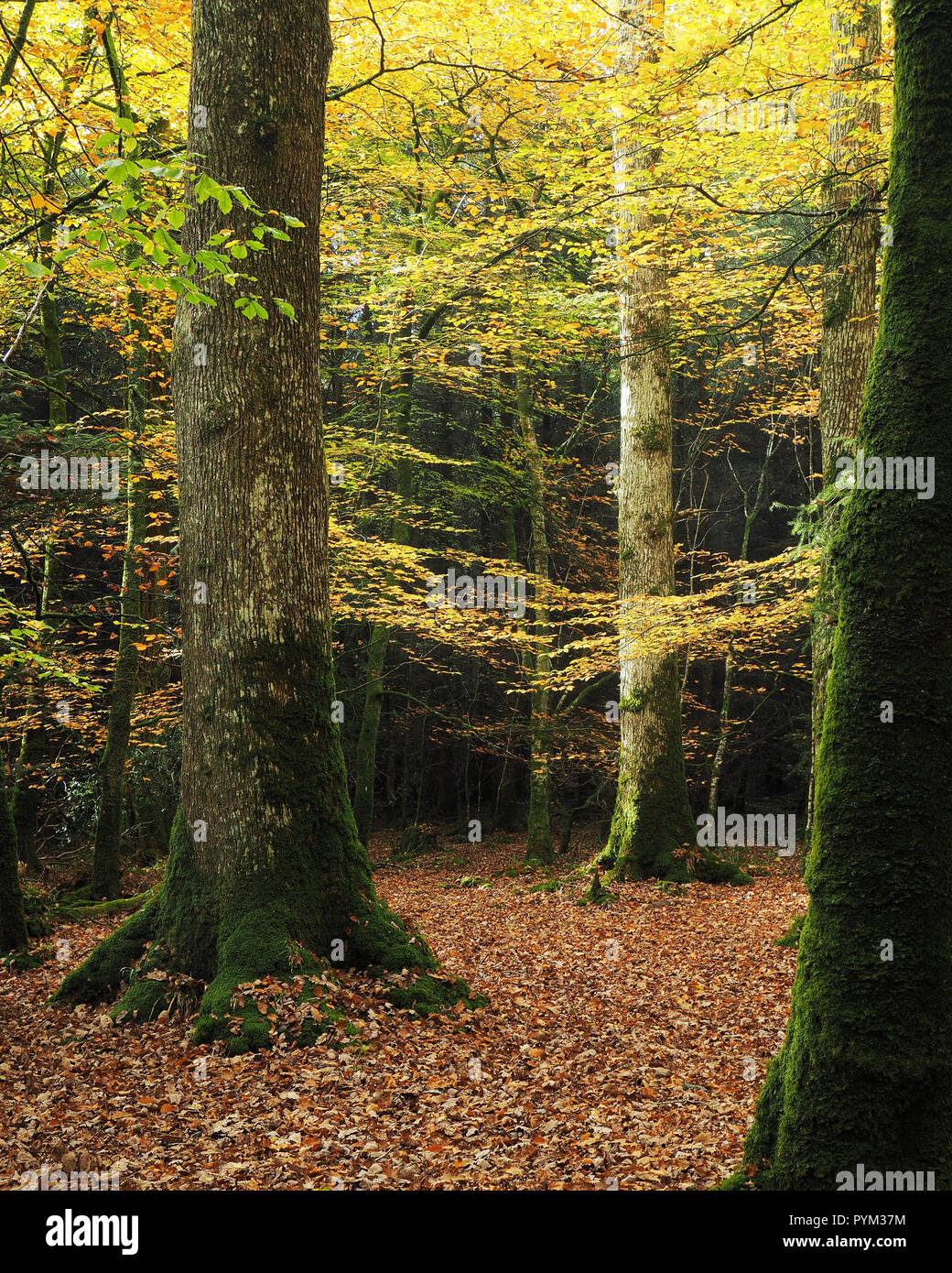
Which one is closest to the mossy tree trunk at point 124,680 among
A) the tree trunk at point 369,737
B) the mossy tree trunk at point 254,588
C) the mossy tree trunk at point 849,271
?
the tree trunk at point 369,737

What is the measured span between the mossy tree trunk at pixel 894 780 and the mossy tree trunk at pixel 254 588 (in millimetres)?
3340

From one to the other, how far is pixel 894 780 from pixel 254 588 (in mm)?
4102

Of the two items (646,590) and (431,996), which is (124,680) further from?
(431,996)

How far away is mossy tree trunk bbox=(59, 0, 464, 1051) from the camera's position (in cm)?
568

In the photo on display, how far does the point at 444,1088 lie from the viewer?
15.6 ft

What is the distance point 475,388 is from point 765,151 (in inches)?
339

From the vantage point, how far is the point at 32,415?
18094 mm

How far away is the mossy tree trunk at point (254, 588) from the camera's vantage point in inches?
224

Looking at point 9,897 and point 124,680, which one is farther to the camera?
point 124,680

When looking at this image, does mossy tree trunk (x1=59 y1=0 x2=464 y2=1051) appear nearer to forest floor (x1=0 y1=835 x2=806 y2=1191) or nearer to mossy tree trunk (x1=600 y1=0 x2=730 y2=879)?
forest floor (x1=0 y1=835 x2=806 y2=1191)

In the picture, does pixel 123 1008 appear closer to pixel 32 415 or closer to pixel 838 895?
pixel 838 895

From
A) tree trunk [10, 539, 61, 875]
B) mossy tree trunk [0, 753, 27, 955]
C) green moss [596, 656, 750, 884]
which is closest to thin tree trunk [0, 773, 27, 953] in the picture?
mossy tree trunk [0, 753, 27, 955]

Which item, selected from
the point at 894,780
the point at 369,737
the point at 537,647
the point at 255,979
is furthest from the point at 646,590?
the point at 894,780

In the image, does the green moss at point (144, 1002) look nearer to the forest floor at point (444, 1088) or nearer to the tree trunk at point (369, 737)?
the forest floor at point (444, 1088)
